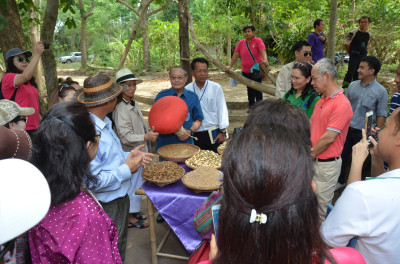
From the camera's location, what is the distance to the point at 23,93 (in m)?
3.38

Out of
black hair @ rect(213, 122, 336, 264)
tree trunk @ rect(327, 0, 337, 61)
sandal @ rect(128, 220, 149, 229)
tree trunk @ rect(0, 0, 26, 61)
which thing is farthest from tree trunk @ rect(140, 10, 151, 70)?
black hair @ rect(213, 122, 336, 264)

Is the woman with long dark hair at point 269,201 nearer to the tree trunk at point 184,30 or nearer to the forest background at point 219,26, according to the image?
the forest background at point 219,26

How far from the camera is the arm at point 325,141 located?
7.97 ft

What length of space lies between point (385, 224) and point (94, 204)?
1365mm

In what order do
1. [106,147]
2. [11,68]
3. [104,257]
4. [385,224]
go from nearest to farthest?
[385,224]
[104,257]
[106,147]
[11,68]

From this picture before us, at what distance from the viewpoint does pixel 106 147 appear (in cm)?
209

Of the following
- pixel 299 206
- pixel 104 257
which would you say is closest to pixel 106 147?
pixel 104 257

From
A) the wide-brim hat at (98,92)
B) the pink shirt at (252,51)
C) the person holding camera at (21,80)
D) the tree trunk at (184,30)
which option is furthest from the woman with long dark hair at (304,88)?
the pink shirt at (252,51)

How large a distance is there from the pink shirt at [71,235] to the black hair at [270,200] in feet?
2.75

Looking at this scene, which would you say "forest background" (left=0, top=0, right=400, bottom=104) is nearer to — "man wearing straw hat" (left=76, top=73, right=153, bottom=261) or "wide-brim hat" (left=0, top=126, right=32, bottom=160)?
"man wearing straw hat" (left=76, top=73, right=153, bottom=261)

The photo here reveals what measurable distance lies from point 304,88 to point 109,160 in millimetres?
2146

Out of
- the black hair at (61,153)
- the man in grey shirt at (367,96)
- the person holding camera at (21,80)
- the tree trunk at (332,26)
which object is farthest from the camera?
the tree trunk at (332,26)

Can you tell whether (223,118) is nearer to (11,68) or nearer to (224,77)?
(11,68)

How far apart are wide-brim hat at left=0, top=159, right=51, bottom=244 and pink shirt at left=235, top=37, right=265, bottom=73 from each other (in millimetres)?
5743
